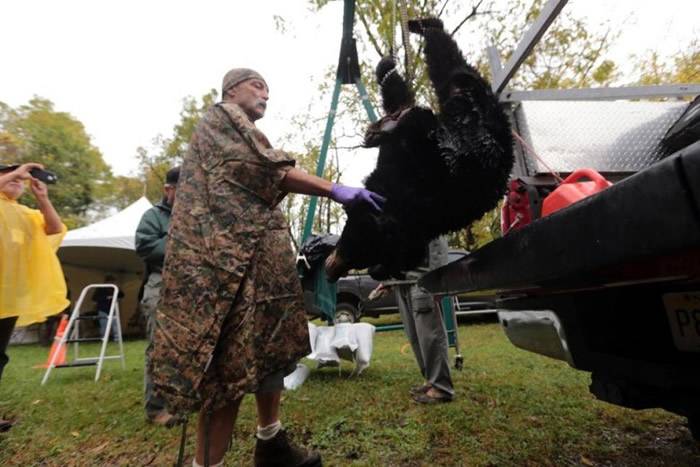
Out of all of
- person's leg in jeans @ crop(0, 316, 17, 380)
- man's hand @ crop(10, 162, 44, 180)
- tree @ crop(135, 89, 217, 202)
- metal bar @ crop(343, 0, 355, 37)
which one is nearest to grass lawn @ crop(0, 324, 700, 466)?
person's leg in jeans @ crop(0, 316, 17, 380)

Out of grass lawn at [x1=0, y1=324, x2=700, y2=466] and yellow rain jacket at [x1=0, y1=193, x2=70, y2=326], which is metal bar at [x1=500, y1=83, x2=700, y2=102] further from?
yellow rain jacket at [x1=0, y1=193, x2=70, y2=326]

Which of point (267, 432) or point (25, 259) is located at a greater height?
point (25, 259)

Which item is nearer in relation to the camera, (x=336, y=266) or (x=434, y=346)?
(x=336, y=266)

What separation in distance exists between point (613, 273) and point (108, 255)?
10644 millimetres

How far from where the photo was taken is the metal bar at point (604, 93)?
1.99 metres

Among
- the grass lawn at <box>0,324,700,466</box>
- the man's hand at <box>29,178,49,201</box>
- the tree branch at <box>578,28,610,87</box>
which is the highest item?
the tree branch at <box>578,28,610,87</box>

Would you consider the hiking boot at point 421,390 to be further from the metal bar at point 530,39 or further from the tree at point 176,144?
the tree at point 176,144

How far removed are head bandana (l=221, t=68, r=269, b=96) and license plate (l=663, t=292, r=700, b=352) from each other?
6.16 ft

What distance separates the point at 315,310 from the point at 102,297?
7532 millimetres

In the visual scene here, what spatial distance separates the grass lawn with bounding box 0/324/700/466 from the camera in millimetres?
1945

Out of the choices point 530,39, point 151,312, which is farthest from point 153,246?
point 530,39

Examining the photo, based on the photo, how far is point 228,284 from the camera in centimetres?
144

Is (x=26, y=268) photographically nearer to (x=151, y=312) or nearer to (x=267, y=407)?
(x=151, y=312)

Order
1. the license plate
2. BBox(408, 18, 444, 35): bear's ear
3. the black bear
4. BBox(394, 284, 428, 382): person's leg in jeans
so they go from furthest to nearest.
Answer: BBox(394, 284, 428, 382): person's leg in jeans → BBox(408, 18, 444, 35): bear's ear → the black bear → the license plate
